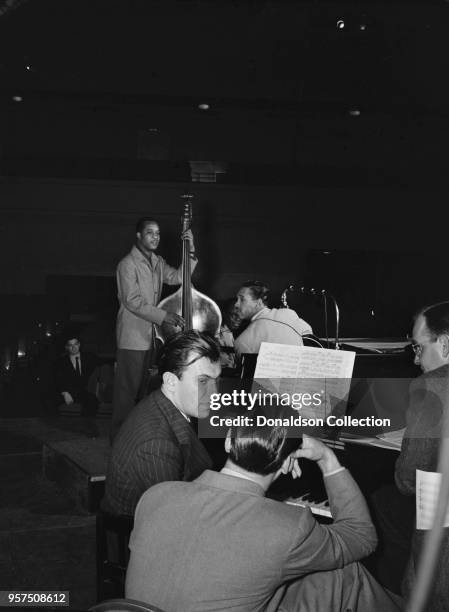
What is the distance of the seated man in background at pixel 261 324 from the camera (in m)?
3.63

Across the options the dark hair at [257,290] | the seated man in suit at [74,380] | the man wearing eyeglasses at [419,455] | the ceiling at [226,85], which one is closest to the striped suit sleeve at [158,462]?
the man wearing eyeglasses at [419,455]

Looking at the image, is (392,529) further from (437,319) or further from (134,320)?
(134,320)

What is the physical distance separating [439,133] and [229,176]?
9.41 feet

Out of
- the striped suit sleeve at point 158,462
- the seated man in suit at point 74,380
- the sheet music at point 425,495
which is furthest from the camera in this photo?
the seated man in suit at point 74,380

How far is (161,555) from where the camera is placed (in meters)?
1.48

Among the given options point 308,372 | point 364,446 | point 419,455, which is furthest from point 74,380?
point 419,455

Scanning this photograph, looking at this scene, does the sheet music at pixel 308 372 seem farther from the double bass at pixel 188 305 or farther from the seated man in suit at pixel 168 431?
the double bass at pixel 188 305

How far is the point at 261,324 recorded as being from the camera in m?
3.70

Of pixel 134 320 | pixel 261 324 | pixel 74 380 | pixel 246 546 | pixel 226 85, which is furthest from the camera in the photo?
pixel 226 85

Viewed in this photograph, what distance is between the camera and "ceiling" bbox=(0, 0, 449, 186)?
7.66 metres

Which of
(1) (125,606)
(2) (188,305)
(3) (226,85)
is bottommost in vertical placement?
(1) (125,606)

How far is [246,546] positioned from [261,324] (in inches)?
91.4

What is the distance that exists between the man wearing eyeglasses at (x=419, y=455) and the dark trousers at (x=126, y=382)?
2.37 m

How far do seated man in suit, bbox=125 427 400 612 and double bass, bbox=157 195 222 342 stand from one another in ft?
9.17
